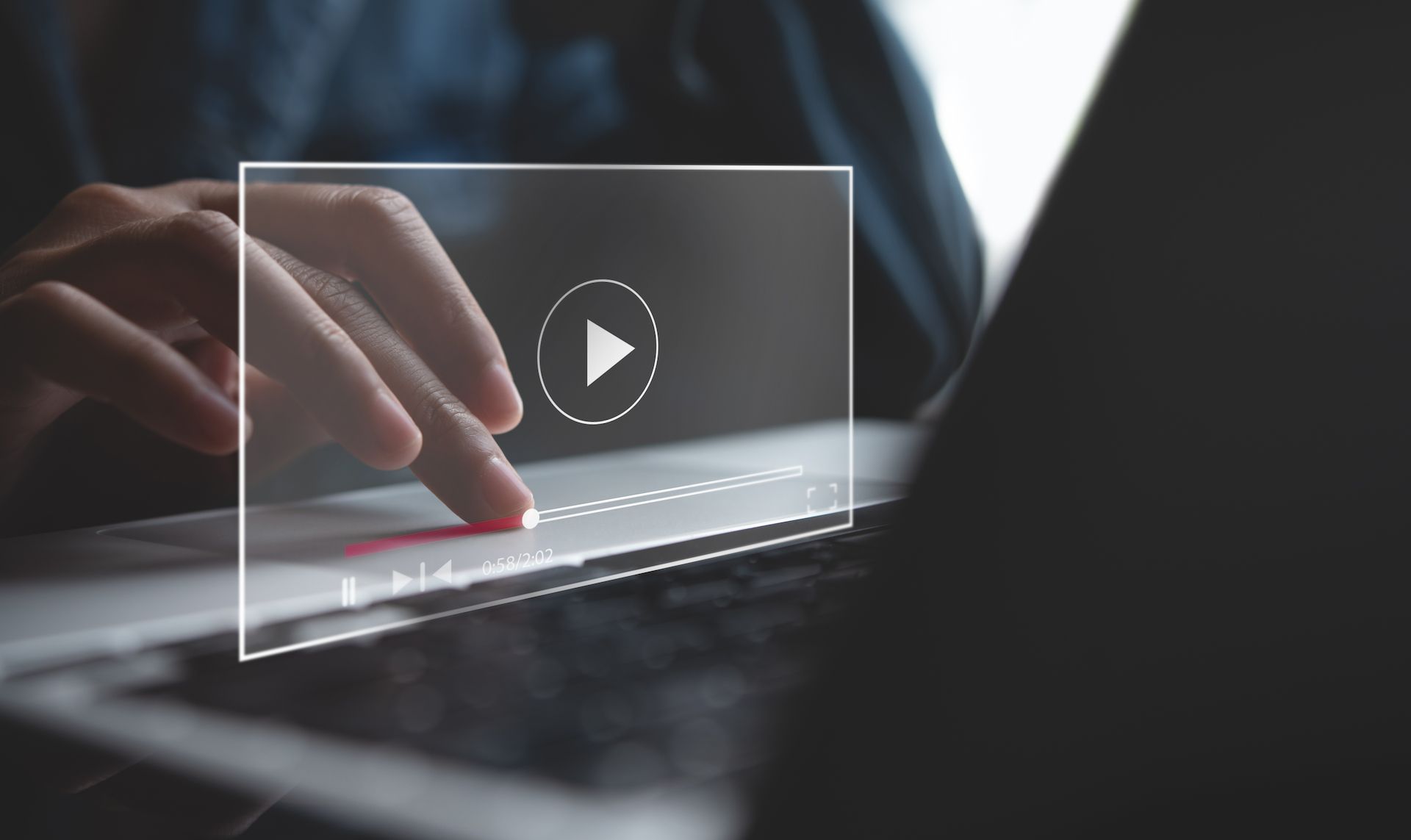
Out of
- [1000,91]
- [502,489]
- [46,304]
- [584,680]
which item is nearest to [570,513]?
[502,489]

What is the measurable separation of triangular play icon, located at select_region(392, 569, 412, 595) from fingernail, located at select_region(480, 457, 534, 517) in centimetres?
5

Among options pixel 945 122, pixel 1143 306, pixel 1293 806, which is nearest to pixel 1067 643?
pixel 1293 806

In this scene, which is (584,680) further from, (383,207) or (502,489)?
(383,207)

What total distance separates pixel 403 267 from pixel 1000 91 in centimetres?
82

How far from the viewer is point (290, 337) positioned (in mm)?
468

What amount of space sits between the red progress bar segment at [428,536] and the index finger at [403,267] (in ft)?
0.16

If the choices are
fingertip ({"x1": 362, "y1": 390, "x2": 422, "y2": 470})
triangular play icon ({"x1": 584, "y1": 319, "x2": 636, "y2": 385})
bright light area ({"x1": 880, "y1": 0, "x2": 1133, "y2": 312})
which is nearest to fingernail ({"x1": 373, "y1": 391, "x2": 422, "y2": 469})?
fingertip ({"x1": 362, "y1": 390, "x2": 422, "y2": 470})

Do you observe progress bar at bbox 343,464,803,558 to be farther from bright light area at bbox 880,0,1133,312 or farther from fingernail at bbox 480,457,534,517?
bright light area at bbox 880,0,1133,312

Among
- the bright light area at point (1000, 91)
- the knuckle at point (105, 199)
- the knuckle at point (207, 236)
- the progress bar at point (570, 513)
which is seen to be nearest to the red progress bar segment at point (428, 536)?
the progress bar at point (570, 513)

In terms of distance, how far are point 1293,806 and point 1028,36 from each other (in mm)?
940

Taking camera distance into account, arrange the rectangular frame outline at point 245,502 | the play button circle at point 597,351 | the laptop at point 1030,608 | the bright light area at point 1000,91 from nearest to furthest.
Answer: the laptop at point 1030,608
the rectangular frame outline at point 245,502
the play button circle at point 597,351
the bright light area at point 1000,91

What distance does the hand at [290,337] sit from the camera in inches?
18.3

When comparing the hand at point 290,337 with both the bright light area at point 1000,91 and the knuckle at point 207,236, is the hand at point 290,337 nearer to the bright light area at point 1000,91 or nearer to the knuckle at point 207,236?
the knuckle at point 207,236

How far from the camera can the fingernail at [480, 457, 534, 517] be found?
54cm
